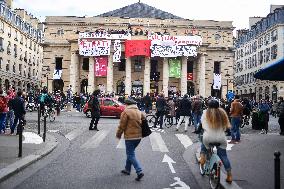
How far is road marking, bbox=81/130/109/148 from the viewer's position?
14.5 meters

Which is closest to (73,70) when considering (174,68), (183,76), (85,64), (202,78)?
(85,64)

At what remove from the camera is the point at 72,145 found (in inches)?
576

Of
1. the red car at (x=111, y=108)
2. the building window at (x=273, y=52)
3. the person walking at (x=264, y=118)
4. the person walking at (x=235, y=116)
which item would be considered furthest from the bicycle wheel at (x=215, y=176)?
the building window at (x=273, y=52)

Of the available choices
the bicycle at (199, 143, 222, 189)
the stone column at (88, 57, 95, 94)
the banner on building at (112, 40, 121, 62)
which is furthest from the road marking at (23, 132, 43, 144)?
the stone column at (88, 57, 95, 94)

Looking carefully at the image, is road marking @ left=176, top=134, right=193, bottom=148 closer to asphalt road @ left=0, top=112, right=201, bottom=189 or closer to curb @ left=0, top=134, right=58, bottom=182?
asphalt road @ left=0, top=112, right=201, bottom=189

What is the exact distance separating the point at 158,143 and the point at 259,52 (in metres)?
58.9

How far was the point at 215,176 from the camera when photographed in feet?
26.6

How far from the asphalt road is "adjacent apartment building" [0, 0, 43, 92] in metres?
44.9

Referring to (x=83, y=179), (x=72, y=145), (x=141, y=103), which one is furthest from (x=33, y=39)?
(x=83, y=179)

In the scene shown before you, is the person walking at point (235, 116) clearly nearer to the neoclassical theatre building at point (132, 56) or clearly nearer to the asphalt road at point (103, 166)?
the asphalt road at point (103, 166)

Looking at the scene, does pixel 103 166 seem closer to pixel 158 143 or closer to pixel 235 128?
pixel 158 143

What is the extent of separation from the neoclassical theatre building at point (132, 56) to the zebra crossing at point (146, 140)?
37.1 metres

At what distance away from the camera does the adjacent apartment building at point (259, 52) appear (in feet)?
201

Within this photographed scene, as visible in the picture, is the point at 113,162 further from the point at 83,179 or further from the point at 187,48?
the point at 187,48
